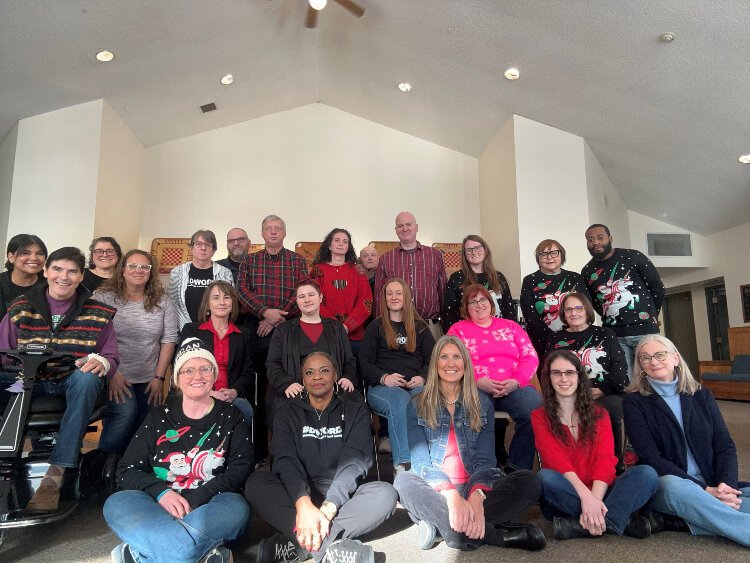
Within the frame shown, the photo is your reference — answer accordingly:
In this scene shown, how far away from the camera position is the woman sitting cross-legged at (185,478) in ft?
5.75

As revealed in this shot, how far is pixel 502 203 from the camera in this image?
6402mm

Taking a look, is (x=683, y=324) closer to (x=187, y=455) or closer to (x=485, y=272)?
(x=485, y=272)

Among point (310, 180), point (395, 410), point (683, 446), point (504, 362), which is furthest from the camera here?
point (310, 180)

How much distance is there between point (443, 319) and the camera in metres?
3.65

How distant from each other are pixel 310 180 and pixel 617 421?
5435 millimetres

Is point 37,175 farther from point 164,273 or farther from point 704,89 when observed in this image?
point 704,89

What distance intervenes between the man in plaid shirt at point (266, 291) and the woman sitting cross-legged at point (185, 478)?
101 cm

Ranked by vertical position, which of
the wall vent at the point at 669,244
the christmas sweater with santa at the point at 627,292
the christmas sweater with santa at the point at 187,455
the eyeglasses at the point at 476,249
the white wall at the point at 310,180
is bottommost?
the christmas sweater with santa at the point at 187,455

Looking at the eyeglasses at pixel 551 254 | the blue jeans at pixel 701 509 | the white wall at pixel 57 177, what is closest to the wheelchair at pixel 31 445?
the blue jeans at pixel 701 509

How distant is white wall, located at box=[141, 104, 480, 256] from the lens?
22.7ft

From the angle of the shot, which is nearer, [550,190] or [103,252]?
[103,252]

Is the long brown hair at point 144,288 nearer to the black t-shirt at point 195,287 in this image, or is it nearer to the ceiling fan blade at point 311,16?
the black t-shirt at point 195,287

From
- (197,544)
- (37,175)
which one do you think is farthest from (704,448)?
(37,175)

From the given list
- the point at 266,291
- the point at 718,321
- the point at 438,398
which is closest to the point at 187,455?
the point at 438,398
